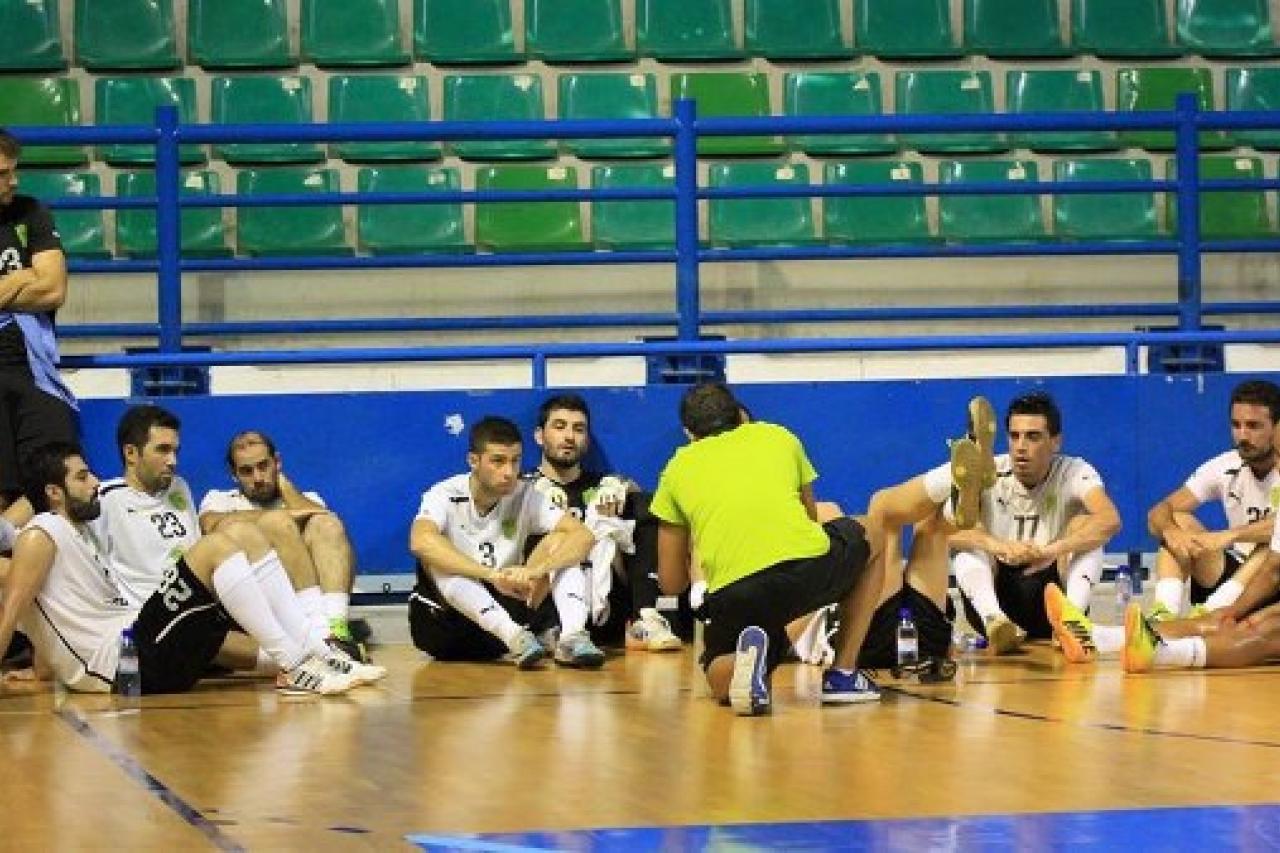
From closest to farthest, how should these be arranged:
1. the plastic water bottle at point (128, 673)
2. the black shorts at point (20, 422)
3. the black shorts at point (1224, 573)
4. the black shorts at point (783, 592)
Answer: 1. the black shorts at point (783, 592)
2. the plastic water bottle at point (128, 673)
3. the black shorts at point (20, 422)
4. the black shorts at point (1224, 573)

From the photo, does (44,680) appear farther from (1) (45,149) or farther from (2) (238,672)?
(1) (45,149)

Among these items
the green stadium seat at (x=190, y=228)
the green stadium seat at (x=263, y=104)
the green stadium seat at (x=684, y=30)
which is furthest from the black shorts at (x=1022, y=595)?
the green stadium seat at (x=263, y=104)

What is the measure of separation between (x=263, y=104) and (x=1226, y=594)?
6920 mm

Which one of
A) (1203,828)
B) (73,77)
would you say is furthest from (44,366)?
(1203,828)

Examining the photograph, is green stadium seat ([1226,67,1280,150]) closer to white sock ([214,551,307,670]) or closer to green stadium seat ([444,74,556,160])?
green stadium seat ([444,74,556,160])

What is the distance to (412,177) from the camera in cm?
1527

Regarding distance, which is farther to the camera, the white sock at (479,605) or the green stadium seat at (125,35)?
the green stadium seat at (125,35)

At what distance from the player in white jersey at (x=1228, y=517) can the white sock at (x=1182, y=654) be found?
598 millimetres

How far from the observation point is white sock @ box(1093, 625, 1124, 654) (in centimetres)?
1123

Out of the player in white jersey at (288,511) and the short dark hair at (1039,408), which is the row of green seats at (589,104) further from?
the short dark hair at (1039,408)

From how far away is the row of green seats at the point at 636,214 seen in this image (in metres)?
15.0

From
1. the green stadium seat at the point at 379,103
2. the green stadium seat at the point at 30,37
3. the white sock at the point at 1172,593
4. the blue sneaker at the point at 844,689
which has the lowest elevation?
the blue sneaker at the point at 844,689

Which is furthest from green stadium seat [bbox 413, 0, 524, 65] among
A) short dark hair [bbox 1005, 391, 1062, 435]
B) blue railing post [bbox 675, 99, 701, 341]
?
short dark hair [bbox 1005, 391, 1062, 435]

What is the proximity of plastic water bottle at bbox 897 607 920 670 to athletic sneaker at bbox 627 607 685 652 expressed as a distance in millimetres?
1624
